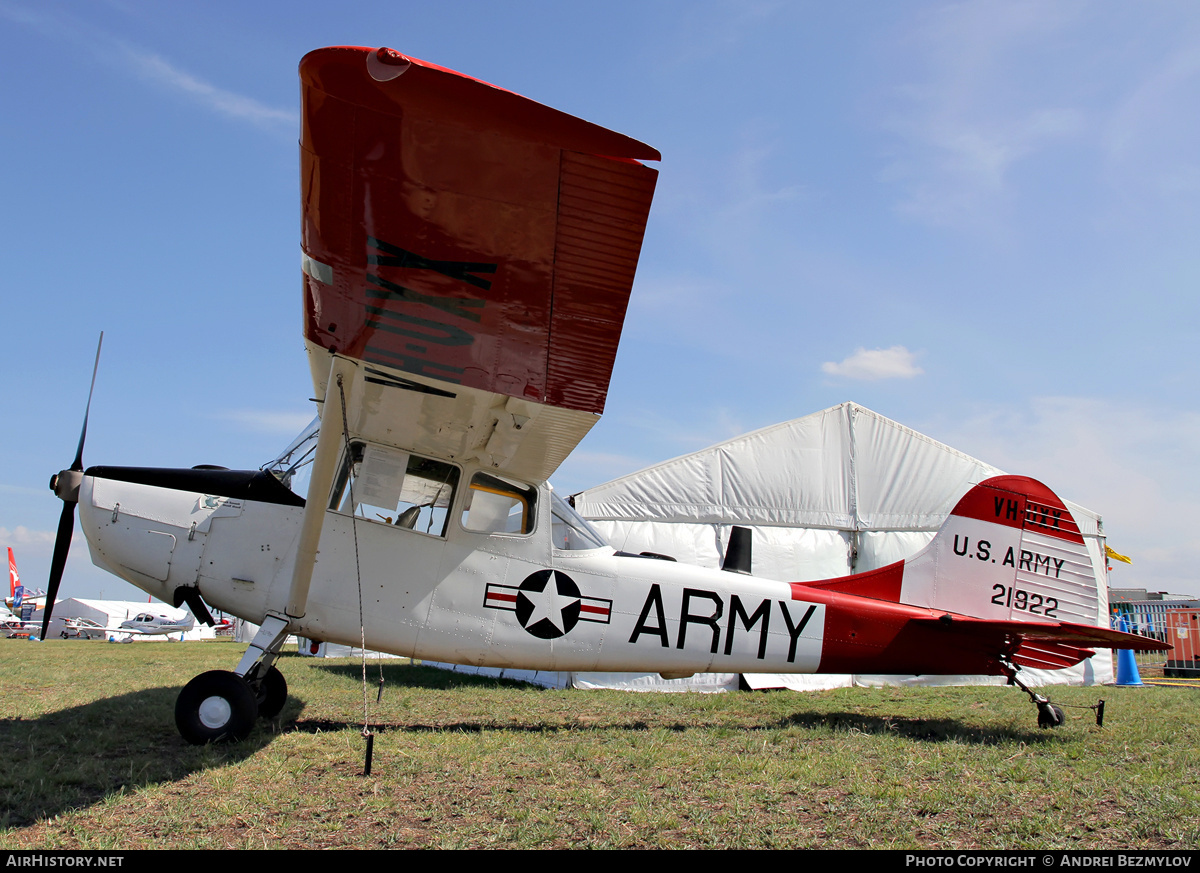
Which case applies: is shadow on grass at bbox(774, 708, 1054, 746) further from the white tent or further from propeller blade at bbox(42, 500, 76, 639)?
propeller blade at bbox(42, 500, 76, 639)

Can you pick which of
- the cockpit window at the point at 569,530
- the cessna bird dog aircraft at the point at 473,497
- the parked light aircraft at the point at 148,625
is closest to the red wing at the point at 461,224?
the cessna bird dog aircraft at the point at 473,497

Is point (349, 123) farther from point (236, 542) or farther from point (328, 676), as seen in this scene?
point (328, 676)

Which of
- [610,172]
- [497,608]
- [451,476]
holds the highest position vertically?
[610,172]

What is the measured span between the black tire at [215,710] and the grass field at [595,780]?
0.15 meters

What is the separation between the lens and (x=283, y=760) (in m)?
4.30

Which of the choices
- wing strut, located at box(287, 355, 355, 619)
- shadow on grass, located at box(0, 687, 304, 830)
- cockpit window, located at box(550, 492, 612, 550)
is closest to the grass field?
Result: shadow on grass, located at box(0, 687, 304, 830)

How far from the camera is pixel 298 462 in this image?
18.8 feet

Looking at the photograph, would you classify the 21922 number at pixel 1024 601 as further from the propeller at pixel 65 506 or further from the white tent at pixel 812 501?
the propeller at pixel 65 506

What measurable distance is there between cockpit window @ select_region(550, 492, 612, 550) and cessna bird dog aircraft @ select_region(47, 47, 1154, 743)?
21 millimetres

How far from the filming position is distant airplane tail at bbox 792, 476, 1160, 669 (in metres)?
6.57

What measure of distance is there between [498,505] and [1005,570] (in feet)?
15.0
